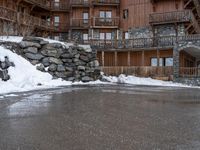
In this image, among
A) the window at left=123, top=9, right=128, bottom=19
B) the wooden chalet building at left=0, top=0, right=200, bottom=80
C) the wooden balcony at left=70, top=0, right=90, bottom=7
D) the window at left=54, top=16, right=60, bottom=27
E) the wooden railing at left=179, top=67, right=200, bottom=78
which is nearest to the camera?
the wooden railing at left=179, top=67, right=200, bottom=78

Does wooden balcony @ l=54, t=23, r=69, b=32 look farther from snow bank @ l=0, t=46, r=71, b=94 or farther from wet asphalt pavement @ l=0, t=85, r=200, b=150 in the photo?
wet asphalt pavement @ l=0, t=85, r=200, b=150

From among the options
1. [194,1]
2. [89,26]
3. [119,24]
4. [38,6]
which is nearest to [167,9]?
[194,1]

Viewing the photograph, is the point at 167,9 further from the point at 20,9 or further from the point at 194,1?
the point at 20,9

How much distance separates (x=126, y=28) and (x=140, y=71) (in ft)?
39.8

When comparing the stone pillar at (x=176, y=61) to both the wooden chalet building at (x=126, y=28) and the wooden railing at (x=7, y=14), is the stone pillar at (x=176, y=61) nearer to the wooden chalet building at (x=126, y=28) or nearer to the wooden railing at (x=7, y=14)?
the wooden chalet building at (x=126, y=28)

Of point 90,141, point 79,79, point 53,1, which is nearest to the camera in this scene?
point 90,141

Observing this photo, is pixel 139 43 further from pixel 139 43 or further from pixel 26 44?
pixel 26 44

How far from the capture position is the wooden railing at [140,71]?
34.8m

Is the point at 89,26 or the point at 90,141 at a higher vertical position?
the point at 89,26

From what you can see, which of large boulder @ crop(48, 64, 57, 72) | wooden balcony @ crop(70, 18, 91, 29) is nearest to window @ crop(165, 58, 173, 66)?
large boulder @ crop(48, 64, 57, 72)

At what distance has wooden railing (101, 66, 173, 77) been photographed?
34.8 metres

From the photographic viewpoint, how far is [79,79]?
30.5 meters

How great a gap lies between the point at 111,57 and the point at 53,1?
16.7 m

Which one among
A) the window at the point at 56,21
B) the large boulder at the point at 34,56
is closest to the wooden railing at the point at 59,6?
the window at the point at 56,21
